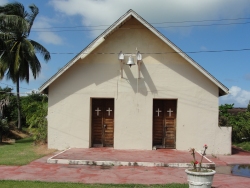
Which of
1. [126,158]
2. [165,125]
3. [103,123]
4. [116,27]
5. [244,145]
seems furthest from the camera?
[244,145]

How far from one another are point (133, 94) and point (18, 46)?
1599 centimetres

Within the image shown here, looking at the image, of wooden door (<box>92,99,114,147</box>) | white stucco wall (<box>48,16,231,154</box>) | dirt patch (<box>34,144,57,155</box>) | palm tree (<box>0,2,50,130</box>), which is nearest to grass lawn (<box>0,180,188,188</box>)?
dirt patch (<box>34,144,57,155</box>)

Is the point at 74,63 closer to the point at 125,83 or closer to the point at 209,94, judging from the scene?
→ the point at 125,83

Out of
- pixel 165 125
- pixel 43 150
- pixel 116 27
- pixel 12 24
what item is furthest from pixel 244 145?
pixel 12 24

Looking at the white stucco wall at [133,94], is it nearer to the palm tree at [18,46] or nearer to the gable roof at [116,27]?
the gable roof at [116,27]

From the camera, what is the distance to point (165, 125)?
1473cm

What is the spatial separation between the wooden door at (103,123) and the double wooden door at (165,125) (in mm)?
2115

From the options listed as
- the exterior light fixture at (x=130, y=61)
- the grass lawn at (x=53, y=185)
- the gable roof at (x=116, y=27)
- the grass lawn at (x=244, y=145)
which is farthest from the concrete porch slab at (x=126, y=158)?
the grass lawn at (x=244, y=145)

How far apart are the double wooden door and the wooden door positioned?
83.3 inches

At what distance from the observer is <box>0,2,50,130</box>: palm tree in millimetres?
25344

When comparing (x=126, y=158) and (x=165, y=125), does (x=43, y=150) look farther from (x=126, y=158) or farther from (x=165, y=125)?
(x=165, y=125)

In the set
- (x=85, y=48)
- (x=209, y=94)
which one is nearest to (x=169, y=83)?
(x=209, y=94)

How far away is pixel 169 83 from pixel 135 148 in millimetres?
3404

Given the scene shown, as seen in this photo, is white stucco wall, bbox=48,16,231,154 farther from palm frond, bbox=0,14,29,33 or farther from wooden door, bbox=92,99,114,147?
palm frond, bbox=0,14,29,33
